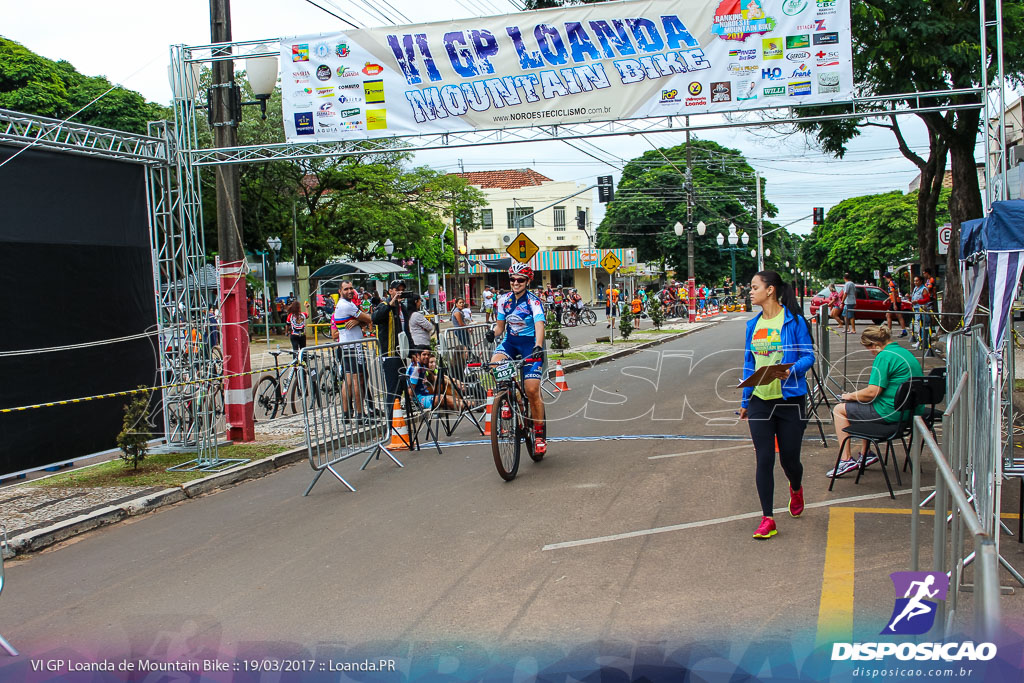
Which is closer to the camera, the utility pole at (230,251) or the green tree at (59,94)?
the utility pole at (230,251)

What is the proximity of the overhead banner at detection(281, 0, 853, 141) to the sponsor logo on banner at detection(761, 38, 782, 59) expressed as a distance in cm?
1

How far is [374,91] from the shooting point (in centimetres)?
1154

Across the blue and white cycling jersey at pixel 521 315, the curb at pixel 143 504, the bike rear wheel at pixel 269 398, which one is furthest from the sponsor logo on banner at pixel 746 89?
the bike rear wheel at pixel 269 398

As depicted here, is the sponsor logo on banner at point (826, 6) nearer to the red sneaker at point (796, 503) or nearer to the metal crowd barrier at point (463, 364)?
the metal crowd barrier at point (463, 364)

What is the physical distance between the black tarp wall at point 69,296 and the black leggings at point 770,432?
23.9ft

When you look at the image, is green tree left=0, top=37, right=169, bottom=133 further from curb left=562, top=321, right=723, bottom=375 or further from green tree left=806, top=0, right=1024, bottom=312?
green tree left=806, top=0, right=1024, bottom=312

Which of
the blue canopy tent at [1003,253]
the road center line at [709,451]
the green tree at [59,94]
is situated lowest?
the road center line at [709,451]

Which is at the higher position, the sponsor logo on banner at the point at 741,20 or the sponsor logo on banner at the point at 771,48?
the sponsor logo on banner at the point at 741,20

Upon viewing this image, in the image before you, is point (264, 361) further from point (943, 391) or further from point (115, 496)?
point (943, 391)

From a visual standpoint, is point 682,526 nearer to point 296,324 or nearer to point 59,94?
point 296,324

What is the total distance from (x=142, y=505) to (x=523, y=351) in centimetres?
390

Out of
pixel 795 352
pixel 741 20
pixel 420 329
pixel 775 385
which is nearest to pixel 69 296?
pixel 420 329

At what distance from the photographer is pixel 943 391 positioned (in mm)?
7195

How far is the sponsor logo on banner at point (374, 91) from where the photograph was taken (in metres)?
11.5
